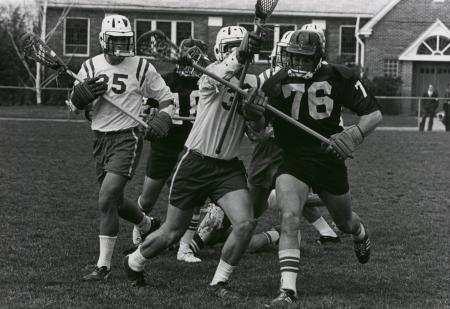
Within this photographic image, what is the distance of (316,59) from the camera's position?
6.26 meters

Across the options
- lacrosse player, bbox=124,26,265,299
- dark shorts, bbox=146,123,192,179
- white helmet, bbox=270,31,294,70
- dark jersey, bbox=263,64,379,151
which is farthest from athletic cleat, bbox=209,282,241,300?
dark shorts, bbox=146,123,192,179

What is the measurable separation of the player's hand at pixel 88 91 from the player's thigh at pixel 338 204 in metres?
1.94

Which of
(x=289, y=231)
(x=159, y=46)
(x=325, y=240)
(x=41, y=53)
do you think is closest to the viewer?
(x=289, y=231)

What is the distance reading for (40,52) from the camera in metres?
7.44

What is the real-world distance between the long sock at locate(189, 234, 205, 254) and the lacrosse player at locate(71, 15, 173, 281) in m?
0.90

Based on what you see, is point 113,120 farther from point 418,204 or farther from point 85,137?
point 85,137

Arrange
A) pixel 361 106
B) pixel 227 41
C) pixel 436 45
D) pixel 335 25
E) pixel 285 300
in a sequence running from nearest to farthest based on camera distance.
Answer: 1. pixel 285 300
2. pixel 361 106
3. pixel 227 41
4. pixel 436 45
5. pixel 335 25

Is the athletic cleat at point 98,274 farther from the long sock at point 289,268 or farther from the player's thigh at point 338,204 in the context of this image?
the player's thigh at point 338,204

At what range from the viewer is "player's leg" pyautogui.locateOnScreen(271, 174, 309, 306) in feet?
19.4

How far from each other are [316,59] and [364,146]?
1519cm

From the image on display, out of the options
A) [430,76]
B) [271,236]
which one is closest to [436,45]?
[430,76]

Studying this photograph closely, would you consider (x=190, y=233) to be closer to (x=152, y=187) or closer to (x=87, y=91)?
(x=152, y=187)

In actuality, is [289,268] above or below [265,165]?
below

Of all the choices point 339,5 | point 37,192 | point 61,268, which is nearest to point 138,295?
point 61,268
